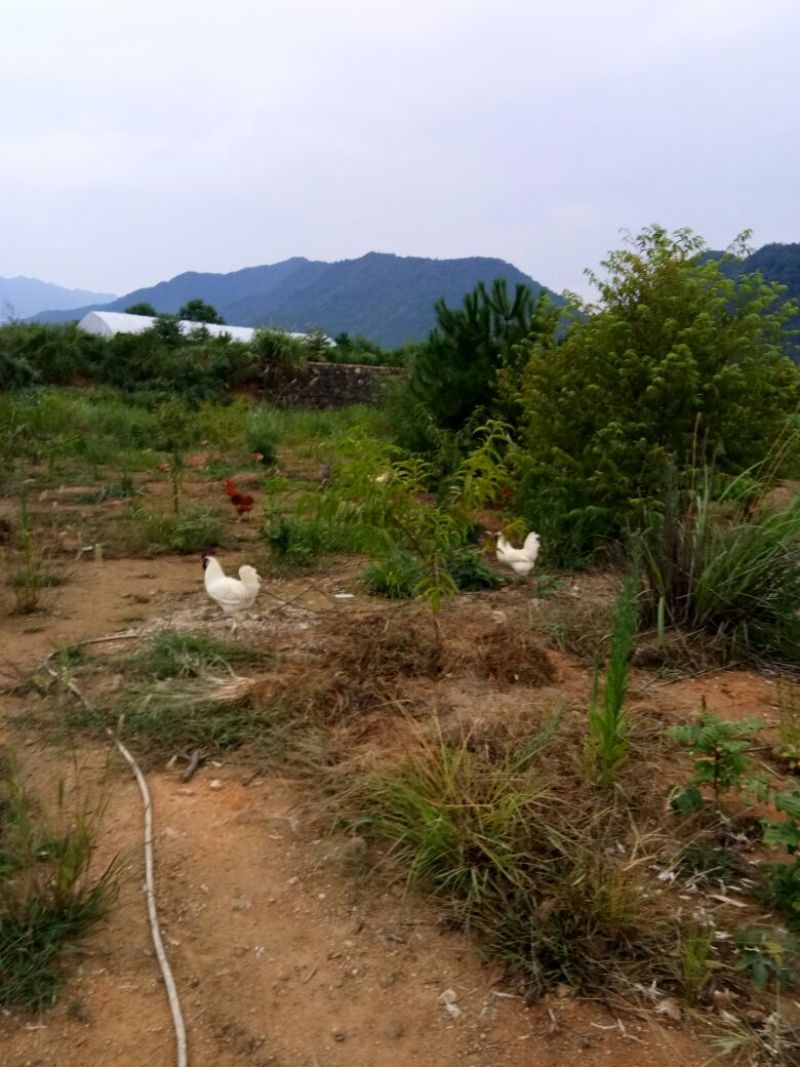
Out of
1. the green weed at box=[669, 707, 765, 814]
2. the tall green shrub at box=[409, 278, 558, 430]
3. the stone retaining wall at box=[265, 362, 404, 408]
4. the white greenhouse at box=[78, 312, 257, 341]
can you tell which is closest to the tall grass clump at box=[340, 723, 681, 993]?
the green weed at box=[669, 707, 765, 814]

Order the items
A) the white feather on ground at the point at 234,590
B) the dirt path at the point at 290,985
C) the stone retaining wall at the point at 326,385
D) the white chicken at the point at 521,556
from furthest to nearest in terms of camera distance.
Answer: the stone retaining wall at the point at 326,385, the white chicken at the point at 521,556, the white feather on ground at the point at 234,590, the dirt path at the point at 290,985

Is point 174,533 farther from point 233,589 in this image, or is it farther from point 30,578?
point 233,589

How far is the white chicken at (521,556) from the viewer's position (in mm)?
4961

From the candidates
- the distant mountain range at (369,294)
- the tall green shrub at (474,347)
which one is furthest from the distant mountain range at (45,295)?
the tall green shrub at (474,347)

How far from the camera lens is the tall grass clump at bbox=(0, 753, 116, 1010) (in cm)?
208

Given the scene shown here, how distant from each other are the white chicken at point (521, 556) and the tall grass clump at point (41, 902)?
2.93 metres

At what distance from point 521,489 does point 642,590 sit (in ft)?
6.07

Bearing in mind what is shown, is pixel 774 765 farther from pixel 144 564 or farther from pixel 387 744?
pixel 144 564

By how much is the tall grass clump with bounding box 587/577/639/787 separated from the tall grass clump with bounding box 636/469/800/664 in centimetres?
125

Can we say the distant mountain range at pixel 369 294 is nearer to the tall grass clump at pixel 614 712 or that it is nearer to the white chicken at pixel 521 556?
the white chicken at pixel 521 556

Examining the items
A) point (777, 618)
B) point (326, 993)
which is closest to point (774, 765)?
point (777, 618)

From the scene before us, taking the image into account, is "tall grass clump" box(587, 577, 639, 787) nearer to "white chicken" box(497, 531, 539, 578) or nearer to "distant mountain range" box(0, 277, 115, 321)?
"white chicken" box(497, 531, 539, 578)

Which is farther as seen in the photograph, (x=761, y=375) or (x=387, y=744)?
(x=761, y=375)

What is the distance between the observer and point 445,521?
4.03 meters
